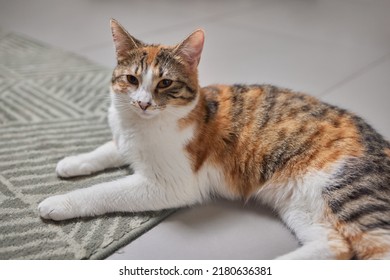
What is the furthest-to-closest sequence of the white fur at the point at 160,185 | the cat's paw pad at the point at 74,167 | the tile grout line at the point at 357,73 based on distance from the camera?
the tile grout line at the point at 357,73 < the cat's paw pad at the point at 74,167 < the white fur at the point at 160,185

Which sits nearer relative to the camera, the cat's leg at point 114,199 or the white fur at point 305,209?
the white fur at point 305,209

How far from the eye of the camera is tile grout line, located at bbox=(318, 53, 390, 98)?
1.91 m

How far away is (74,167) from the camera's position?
1310 mm

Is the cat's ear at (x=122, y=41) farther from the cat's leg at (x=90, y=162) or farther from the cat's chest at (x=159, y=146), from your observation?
the cat's leg at (x=90, y=162)

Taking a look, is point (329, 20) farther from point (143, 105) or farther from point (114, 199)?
point (114, 199)

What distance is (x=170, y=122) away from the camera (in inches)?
45.8

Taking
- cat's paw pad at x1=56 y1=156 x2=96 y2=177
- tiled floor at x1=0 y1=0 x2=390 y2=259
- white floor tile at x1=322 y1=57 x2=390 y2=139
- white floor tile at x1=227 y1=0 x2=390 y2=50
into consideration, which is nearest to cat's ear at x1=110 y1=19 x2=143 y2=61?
cat's paw pad at x1=56 y1=156 x2=96 y2=177

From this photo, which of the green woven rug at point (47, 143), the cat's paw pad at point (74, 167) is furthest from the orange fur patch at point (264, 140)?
the cat's paw pad at point (74, 167)

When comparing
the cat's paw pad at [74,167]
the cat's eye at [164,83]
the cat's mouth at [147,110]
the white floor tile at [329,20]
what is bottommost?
the cat's paw pad at [74,167]

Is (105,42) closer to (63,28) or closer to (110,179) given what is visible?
(63,28)

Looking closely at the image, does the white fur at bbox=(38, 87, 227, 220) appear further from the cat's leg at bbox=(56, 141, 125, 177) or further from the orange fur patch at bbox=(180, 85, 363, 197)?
the cat's leg at bbox=(56, 141, 125, 177)

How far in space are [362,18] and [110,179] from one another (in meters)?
1.87

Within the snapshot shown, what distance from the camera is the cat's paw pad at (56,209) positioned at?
1.10 m
